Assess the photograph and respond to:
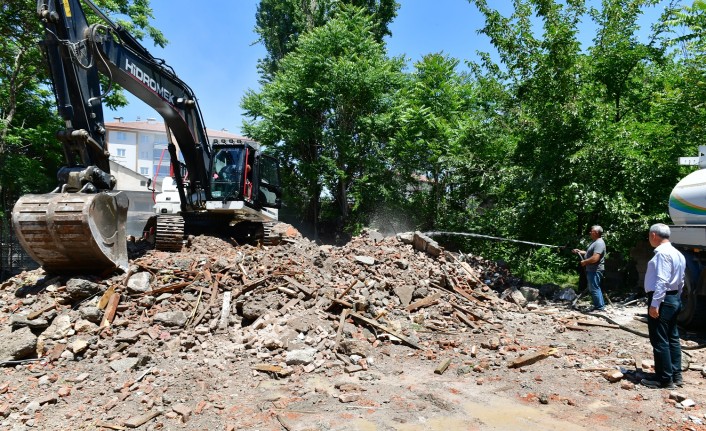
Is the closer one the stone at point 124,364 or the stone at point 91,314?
the stone at point 124,364

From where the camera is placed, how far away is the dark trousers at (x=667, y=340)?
524 cm

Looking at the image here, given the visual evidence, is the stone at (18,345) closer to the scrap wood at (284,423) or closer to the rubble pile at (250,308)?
the rubble pile at (250,308)

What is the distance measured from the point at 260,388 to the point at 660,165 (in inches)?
329

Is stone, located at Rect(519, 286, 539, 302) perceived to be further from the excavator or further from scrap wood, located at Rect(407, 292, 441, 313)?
the excavator

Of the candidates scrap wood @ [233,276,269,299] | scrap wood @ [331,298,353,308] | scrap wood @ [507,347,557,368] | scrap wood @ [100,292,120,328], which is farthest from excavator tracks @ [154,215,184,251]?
scrap wood @ [507,347,557,368]

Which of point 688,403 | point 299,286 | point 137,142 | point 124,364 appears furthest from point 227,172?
point 137,142

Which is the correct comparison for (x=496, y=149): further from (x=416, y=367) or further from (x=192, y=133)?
(x=416, y=367)

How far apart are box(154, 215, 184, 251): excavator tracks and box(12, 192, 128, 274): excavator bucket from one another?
2345mm

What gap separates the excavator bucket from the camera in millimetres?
6938

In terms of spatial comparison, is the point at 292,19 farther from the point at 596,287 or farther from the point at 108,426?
the point at 108,426

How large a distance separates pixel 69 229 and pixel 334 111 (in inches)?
616

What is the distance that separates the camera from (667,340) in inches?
209

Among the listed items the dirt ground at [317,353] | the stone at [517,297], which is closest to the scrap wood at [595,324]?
the dirt ground at [317,353]

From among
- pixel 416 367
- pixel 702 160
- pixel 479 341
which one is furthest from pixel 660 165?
pixel 416 367
